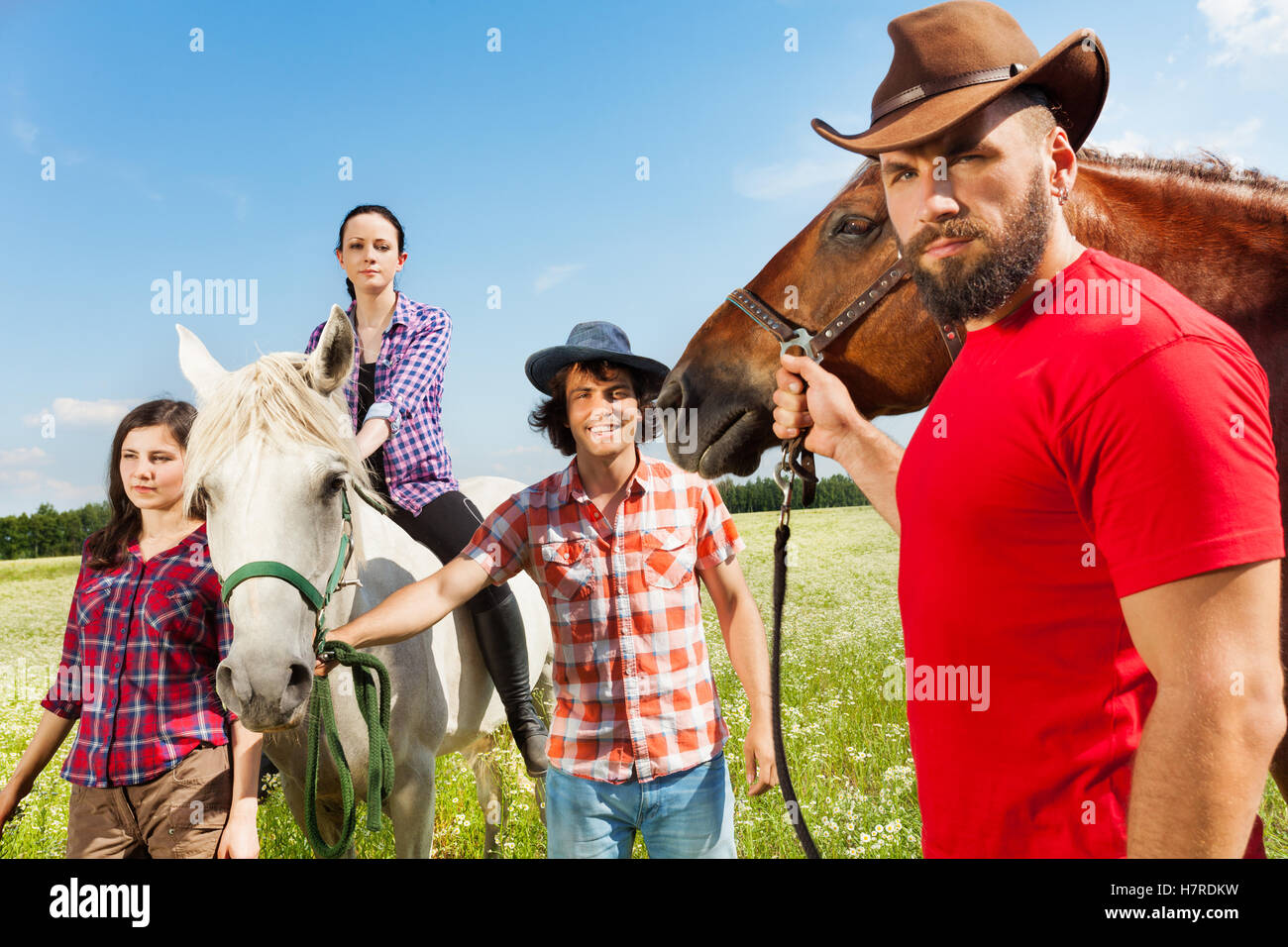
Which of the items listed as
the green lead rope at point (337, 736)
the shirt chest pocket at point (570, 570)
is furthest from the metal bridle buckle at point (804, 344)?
the green lead rope at point (337, 736)

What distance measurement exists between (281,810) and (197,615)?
303 cm

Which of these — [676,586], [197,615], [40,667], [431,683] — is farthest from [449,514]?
[40,667]

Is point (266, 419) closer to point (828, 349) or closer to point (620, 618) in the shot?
point (620, 618)

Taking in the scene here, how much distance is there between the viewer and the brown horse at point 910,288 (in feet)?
6.39

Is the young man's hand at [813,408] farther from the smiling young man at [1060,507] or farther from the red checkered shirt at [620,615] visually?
the red checkered shirt at [620,615]

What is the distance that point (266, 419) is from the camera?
2.52 m

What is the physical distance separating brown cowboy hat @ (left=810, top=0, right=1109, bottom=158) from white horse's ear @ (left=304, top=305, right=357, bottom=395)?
190 centimetres

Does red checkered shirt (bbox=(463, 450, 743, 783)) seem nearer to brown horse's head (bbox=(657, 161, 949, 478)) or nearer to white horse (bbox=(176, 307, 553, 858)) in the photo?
brown horse's head (bbox=(657, 161, 949, 478))

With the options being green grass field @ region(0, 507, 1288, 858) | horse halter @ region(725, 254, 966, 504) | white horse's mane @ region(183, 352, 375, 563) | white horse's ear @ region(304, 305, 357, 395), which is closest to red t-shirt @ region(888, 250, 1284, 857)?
horse halter @ region(725, 254, 966, 504)

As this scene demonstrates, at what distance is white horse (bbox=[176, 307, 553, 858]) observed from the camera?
2.22m

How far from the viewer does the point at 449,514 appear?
143 inches

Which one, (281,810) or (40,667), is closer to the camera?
(281,810)
